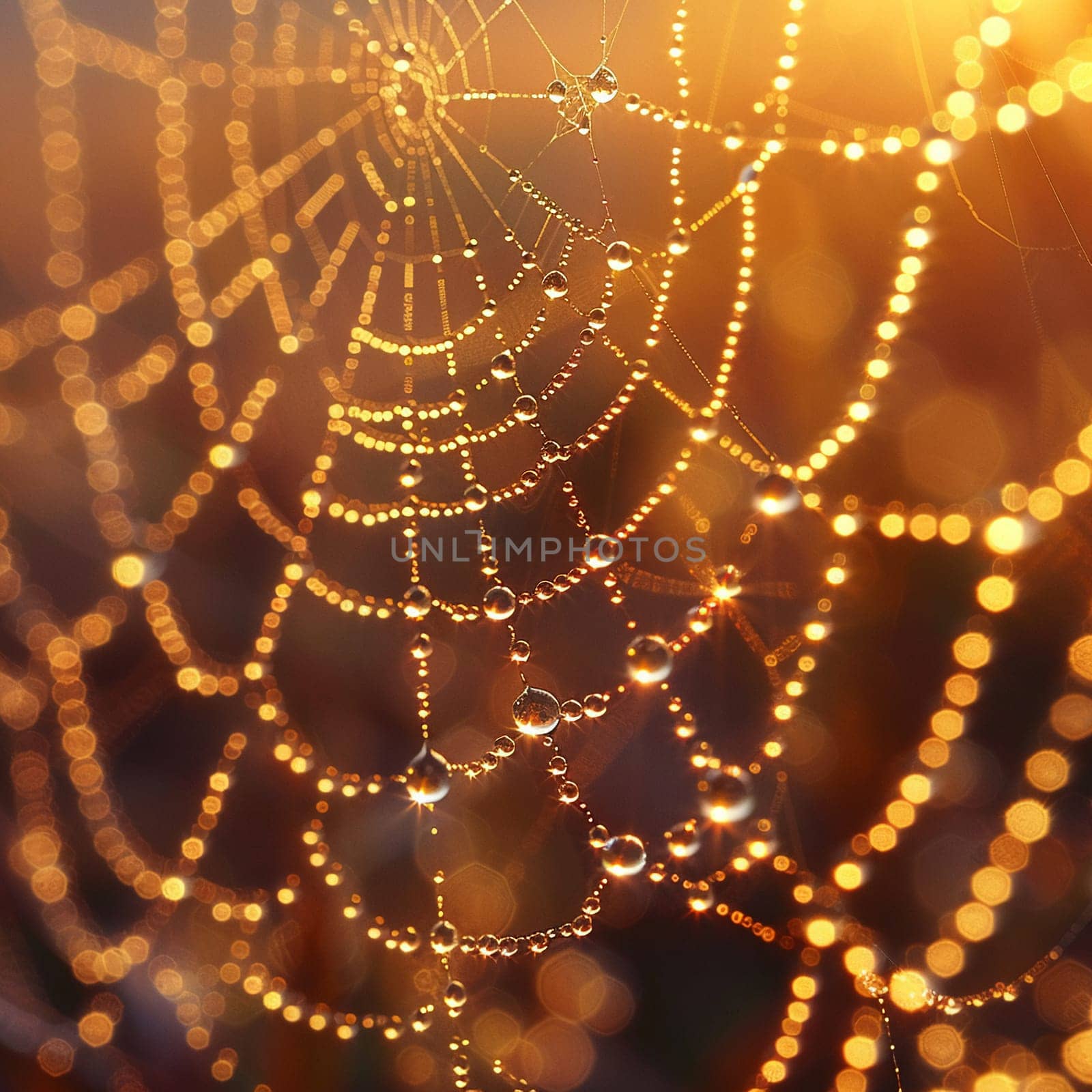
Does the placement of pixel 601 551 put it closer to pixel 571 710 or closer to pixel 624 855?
pixel 571 710

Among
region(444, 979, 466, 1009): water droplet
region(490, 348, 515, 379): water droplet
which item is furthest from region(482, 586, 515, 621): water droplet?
region(444, 979, 466, 1009): water droplet

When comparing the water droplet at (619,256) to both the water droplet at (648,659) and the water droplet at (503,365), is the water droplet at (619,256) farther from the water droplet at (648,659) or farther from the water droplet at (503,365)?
the water droplet at (648,659)

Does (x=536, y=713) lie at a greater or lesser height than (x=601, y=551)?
lesser

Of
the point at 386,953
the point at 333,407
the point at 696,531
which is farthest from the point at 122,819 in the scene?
the point at 696,531

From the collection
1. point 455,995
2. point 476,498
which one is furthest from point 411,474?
point 455,995

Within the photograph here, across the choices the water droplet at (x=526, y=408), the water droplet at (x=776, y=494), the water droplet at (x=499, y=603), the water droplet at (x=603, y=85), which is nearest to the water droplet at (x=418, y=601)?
the water droplet at (x=499, y=603)

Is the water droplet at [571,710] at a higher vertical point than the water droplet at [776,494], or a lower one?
lower
